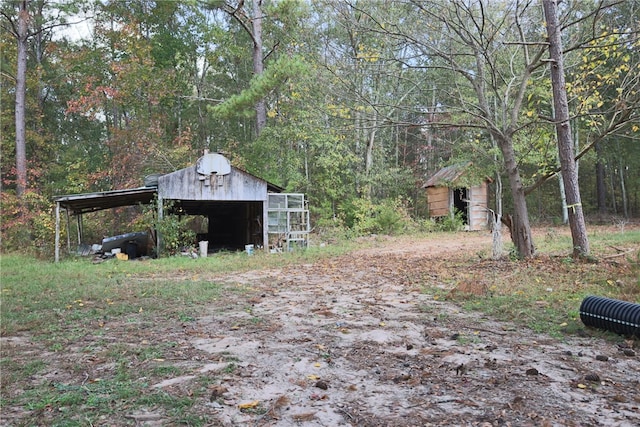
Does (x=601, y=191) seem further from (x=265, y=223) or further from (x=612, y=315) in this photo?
(x=612, y=315)

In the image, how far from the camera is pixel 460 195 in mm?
22172

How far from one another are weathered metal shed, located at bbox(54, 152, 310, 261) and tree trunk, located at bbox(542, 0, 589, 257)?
28.9 feet

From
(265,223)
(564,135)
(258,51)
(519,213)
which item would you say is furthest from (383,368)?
(258,51)

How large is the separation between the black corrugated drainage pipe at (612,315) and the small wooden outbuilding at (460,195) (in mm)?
A: 16882

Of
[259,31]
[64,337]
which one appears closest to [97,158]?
[259,31]

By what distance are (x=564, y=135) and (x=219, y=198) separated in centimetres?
994

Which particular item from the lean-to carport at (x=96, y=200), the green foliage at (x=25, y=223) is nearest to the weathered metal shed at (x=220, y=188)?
the lean-to carport at (x=96, y=200)

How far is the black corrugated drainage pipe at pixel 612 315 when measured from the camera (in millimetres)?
4074

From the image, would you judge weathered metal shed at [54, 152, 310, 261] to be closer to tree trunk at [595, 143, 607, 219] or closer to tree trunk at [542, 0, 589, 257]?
tree trunk at [542, 0, 589, 257]

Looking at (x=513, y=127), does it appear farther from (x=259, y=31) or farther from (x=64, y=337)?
(x=259, y=31)

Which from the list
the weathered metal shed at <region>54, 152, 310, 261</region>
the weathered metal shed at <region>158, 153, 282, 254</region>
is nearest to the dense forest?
the weathered metal shed at <region>54, 152, 310, 261</region>

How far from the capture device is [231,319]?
5.29 meters

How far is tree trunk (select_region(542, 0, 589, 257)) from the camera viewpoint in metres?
8.45

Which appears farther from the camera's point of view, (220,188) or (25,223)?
(25,223)
